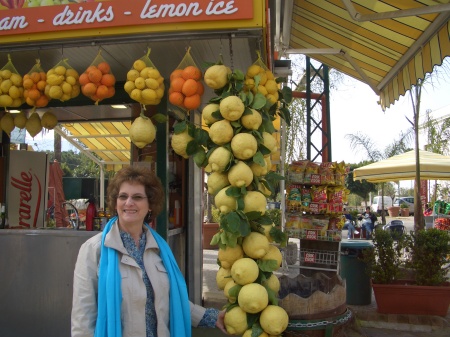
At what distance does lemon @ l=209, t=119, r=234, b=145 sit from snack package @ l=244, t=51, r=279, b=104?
13.5 inches

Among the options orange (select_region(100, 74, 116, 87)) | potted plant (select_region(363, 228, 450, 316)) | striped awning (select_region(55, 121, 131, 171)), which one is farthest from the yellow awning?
orange (select_region(100, 74, 116, 87))

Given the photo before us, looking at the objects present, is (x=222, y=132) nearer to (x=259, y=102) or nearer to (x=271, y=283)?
(x=259, y=102)

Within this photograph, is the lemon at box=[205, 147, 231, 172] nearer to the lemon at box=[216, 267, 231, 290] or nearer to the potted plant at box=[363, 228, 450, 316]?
the lemon at box=[216, 267, 231, 290]

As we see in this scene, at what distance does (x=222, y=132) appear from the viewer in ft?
8.77

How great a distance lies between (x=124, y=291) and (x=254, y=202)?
895 mm

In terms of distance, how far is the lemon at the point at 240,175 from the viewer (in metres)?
2.61

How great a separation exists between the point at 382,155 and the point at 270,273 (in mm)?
22930

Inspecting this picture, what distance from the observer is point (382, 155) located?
79.2 ft

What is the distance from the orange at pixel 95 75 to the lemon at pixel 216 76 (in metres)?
0.81

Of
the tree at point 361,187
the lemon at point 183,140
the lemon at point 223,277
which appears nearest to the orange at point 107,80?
the lemon at point 183,140

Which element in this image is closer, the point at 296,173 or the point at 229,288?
the point at 229,288

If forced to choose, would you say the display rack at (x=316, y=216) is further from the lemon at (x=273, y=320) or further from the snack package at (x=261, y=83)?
the lemon at (x=273, y=320)

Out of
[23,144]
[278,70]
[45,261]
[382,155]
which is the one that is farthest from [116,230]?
[382,155]

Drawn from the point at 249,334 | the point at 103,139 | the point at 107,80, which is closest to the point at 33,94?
the point at 107,80
